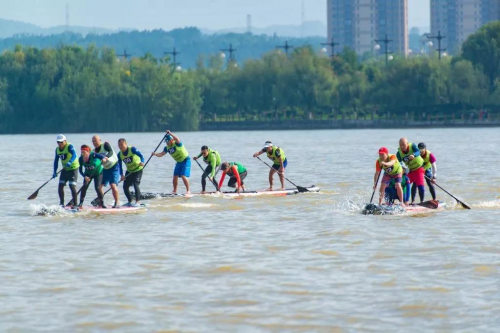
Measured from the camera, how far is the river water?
574 inches

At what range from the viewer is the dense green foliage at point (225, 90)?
111438 millimetres

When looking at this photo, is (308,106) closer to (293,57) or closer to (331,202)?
→ (293,57)

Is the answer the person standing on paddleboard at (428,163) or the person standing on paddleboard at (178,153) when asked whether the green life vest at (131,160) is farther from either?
the person standing on paddleboard at (428,163)

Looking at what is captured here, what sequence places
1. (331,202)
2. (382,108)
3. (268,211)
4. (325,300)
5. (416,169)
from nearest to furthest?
(325,300)
(416,169)
(268,211)
(331,202)
(382,108)

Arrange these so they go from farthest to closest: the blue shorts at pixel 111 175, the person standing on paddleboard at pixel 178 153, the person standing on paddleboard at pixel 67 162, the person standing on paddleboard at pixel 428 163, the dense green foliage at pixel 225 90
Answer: the dense green foliage at pixel 225 90 < the person standing on paddleboard at pixel 178 153 < the person standing on paddleboard at pixel 428 163 < the person standing on paddleboard at pixel 67 162 < the blue shorts at pixel 111 175

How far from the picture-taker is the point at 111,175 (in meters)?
25.7

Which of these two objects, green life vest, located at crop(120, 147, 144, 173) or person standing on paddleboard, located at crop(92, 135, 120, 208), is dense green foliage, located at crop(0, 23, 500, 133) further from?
person standing on paddleboard, located at crop(92, 135, 120, 208)

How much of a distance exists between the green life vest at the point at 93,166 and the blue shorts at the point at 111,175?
14 centimetres

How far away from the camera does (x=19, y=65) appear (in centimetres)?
12394

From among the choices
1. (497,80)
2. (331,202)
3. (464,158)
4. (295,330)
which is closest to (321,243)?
(295,330)

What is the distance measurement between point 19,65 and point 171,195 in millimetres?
96454

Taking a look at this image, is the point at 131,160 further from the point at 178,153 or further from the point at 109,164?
the point at 178,153

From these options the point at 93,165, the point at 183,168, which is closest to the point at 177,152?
the point at 183,168

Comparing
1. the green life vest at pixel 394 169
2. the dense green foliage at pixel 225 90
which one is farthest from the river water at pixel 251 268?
the dense green foliage at pixel 225 90
